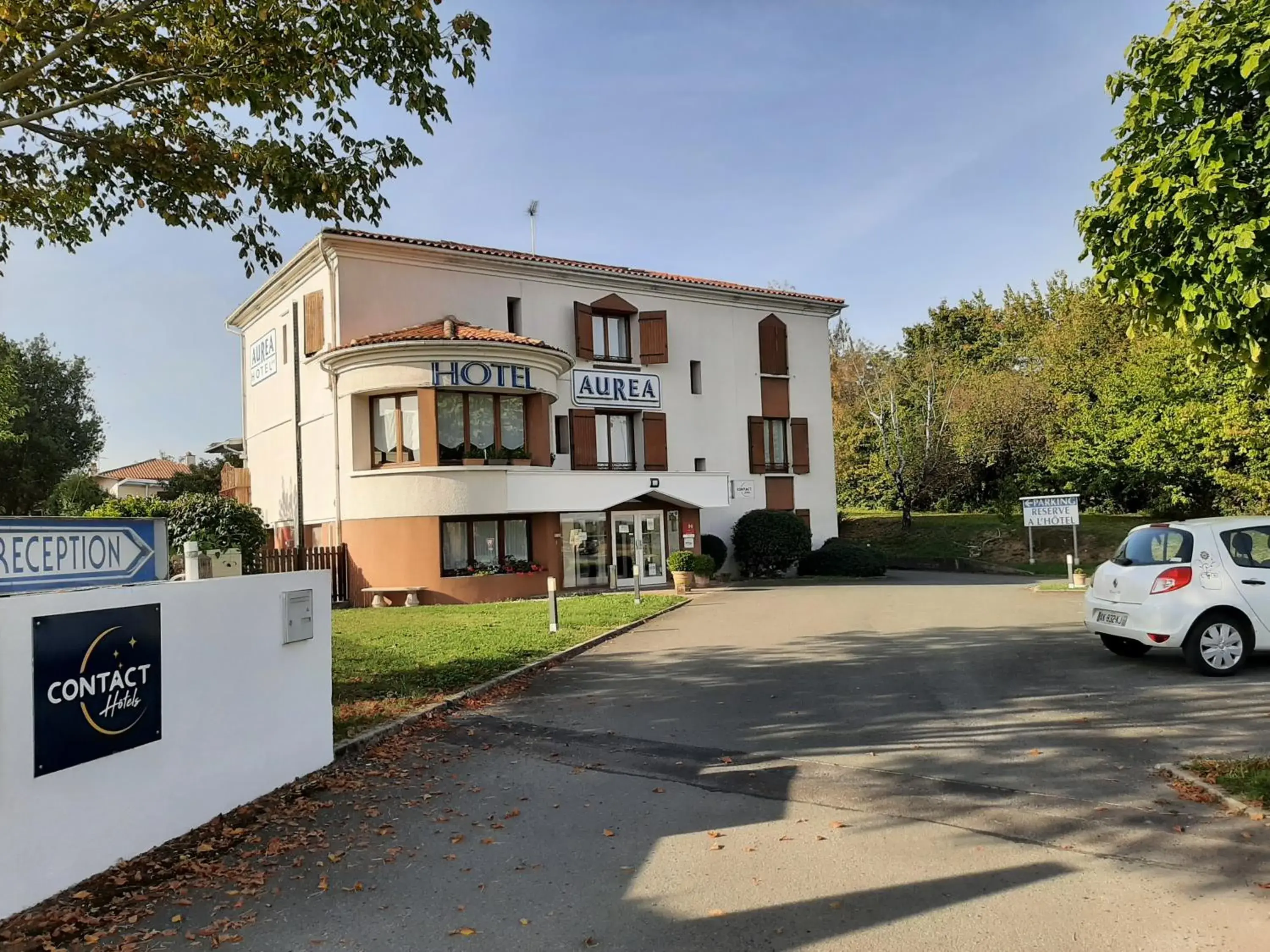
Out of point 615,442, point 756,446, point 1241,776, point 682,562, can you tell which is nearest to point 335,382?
point 615,442

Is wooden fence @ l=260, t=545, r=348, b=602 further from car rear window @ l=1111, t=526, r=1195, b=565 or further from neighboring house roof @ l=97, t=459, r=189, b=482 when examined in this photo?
neighboring house roof @ l=97, t=459, r=189, b=482

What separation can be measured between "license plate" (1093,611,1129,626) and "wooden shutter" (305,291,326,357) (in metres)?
19.7

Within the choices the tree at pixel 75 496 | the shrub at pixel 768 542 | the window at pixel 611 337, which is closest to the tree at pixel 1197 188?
the window at pixel 611 337

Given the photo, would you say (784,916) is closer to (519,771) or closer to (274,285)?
(519,771)

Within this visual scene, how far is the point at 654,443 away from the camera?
27.6 m

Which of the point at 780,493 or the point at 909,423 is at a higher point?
the point at 909,423

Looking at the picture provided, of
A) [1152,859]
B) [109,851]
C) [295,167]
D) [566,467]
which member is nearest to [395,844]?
[109,851]

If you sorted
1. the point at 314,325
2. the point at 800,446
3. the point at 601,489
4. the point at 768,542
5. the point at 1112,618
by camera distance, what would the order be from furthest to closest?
1. the point at 800,446
2. the point at 768,542
3. the point at 314,325
4. the point at 601,489
5. the point at 1112,618

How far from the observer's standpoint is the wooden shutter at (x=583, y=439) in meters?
25.5

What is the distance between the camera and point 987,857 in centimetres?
459

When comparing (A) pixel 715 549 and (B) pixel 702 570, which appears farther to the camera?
(A) pixel 715 549

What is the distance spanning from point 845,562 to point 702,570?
6.50m

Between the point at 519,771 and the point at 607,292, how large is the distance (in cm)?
2220

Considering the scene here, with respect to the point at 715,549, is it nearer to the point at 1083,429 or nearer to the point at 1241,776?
the point at 1083,429
